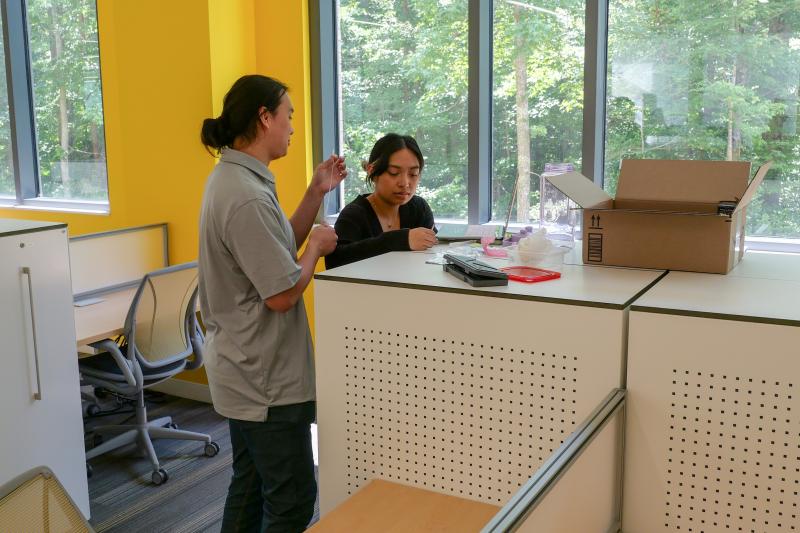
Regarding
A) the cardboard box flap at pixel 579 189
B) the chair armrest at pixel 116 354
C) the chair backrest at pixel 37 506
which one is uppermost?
the cardboard box flap at pixel 579 189

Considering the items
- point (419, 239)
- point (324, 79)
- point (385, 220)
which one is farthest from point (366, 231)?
point (324, 79)

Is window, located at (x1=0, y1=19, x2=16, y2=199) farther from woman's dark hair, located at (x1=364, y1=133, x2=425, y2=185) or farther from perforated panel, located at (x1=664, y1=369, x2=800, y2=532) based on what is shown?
perforated panel, located at (x1=664, y1=369, x2=800, y2=532)

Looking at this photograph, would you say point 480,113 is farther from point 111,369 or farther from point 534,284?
point 534,284

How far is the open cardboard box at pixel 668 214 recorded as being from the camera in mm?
1730

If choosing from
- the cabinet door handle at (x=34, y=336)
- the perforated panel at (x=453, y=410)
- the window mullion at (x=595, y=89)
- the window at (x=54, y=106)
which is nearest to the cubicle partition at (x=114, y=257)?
the window at (x=54, y=106)

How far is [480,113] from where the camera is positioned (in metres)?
3.71

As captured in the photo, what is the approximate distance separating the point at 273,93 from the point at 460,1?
197cm

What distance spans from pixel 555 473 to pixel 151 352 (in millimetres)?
2613

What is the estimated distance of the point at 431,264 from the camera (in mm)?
1924

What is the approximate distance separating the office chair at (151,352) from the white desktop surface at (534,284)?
5.40ft

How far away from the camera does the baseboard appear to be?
13.9ft

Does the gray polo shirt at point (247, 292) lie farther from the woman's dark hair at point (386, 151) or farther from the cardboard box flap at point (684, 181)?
the cardboard box flap at point (684, 181)

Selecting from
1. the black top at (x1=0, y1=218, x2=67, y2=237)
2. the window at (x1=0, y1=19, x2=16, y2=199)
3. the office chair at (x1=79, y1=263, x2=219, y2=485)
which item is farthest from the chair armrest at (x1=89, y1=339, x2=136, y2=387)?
the window at (x1=0, y1=19, x2=16, y2=199)

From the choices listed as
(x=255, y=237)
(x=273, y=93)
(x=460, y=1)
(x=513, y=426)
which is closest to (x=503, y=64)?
(x=460, y=1)
